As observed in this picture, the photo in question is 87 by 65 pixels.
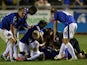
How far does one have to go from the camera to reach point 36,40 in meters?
16.2

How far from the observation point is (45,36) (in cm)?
1689

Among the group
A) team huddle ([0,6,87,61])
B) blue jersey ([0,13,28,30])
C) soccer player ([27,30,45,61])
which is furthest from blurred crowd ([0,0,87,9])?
soccer player ([27,30,45,61])

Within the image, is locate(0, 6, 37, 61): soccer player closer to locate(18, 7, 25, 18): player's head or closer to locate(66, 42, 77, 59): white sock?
locate(18, 7, 25, 18): player's head

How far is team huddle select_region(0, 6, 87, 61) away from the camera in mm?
16078

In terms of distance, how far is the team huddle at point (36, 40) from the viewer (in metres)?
16.1

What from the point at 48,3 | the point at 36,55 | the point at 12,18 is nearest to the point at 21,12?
the point at 12,18

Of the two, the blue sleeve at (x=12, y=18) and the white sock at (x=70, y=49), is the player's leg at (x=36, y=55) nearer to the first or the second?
the white sock at (x=70, y=49)

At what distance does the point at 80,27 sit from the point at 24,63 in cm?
1344

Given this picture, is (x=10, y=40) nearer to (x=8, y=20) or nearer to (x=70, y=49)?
(x=8, y=20)

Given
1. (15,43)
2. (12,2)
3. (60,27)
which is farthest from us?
(12,2)

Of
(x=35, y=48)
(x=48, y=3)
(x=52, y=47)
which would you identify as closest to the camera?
(x=35, y=48)

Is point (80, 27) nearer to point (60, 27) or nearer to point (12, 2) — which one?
point (60, 27)

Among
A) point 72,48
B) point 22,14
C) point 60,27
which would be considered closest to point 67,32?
point 72,48

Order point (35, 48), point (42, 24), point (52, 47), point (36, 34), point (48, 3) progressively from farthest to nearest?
point (48, 3)
point (52, 47)
point (42, 24)
point (35, 48)
point (36, 34)
